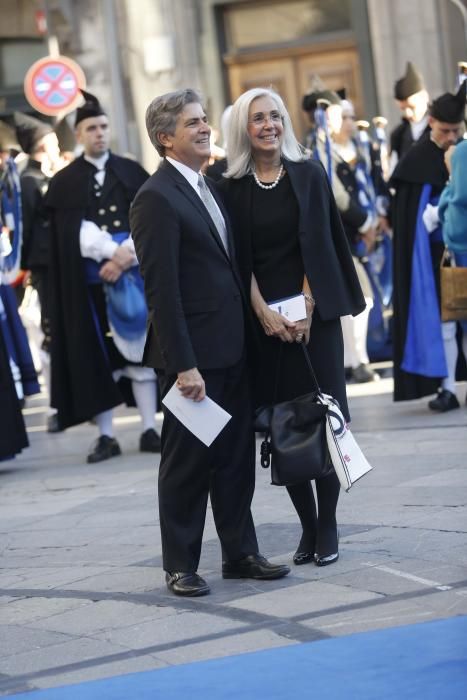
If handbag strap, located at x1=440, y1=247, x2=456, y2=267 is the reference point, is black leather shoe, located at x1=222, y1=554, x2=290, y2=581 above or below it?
below

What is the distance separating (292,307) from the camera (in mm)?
6539

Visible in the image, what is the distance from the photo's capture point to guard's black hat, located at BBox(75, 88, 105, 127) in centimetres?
1045

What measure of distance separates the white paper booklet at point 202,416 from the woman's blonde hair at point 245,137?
0.90m

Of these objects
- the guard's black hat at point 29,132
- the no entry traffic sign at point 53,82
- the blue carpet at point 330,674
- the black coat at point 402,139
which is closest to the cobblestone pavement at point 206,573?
the blue carpet at point 330,674

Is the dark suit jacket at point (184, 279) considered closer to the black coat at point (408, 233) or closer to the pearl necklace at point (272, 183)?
the pearl necklace at point (272, 183)

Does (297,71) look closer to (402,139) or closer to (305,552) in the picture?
(402,139)

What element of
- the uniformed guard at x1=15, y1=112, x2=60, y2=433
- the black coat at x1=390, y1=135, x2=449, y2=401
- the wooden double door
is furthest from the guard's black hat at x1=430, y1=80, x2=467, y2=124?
the wooden double door

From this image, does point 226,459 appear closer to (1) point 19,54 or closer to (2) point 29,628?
(2) point 29,628

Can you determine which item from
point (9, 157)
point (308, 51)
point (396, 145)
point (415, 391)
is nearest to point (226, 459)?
point (415, 391)

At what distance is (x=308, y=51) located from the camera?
22859 mm

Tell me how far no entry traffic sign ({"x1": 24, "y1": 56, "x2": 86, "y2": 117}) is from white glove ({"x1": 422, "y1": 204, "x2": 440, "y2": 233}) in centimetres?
702

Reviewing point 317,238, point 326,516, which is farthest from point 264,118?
point 326,516

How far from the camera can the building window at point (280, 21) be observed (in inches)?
892

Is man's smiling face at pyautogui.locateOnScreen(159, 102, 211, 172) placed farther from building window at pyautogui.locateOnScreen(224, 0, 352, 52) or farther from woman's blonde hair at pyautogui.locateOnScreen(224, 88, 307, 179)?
building window at pyautogui.locateOnScreen(224, 0, 352, 52)
